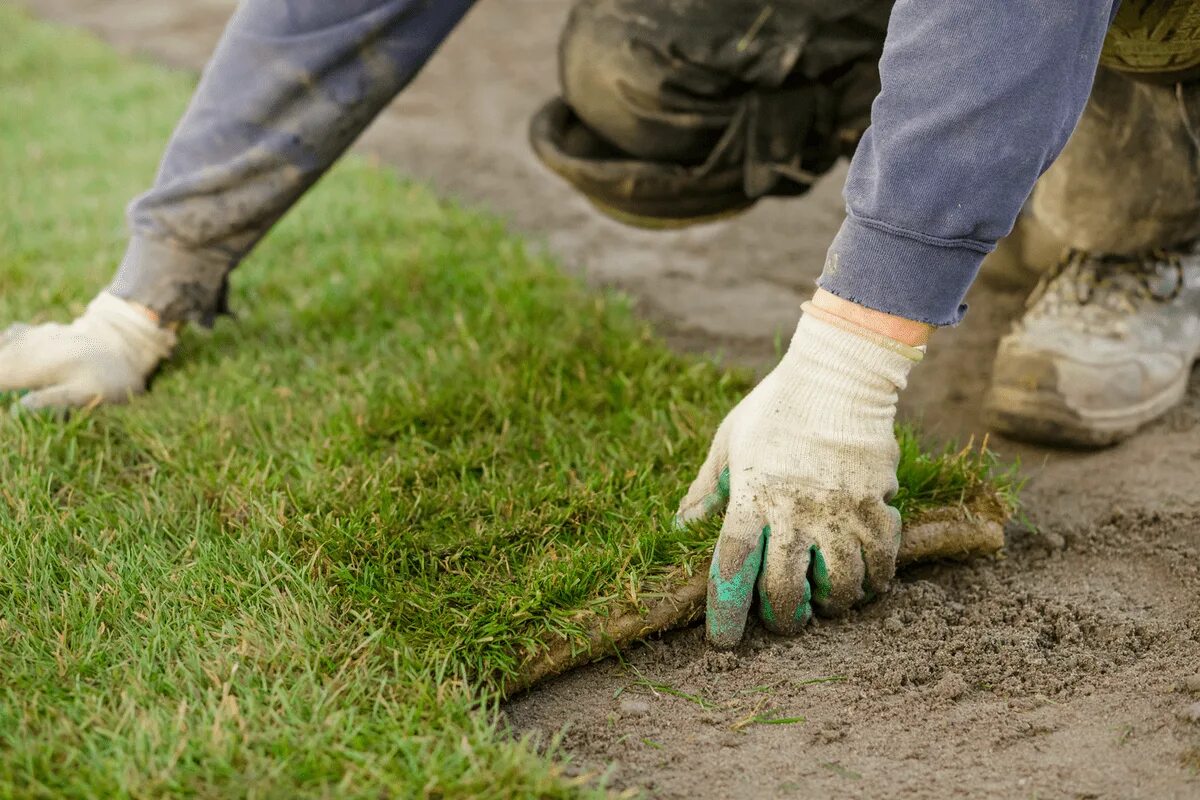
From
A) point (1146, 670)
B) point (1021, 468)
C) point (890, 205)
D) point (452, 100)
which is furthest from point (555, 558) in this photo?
point (452, 100)

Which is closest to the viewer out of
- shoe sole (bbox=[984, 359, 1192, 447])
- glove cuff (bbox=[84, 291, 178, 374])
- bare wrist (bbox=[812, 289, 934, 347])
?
bare wrist (bbox=[812, 289, 934, 347])

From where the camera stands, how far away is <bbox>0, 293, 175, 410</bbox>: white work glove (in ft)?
6.37

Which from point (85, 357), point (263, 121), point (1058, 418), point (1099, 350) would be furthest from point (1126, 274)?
point (85, 357)

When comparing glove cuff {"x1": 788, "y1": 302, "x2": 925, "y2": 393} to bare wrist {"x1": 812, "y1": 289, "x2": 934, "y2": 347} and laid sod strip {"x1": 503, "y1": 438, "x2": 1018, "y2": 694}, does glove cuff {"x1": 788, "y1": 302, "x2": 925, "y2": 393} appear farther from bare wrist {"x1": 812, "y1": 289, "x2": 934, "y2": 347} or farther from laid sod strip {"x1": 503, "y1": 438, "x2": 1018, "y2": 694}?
laid sod strip {"x1": 503, "y1": 438, "x2": 1018, "y2": 694}

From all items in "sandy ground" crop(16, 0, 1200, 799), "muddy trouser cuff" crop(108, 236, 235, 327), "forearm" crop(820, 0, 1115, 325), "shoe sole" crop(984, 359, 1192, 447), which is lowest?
"sandy ground" crop(16, 0, 1200, 799)

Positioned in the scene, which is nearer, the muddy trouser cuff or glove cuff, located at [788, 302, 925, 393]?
glove cuff, located at [788, 302, 925, 393]

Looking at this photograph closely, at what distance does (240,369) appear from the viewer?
2141mm

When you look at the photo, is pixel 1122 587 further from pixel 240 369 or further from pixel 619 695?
pixel 240 369

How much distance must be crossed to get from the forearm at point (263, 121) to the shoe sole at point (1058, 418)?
126cm

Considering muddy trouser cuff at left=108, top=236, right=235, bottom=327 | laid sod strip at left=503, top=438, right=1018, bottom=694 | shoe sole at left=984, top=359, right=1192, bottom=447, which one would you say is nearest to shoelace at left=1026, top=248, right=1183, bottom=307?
shoe sole at left=984, top=359, right=1192, bottom=447

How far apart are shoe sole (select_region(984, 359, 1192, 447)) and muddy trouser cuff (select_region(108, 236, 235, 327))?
1520mm

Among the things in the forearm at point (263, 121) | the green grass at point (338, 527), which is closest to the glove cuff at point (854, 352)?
the green grass at point (338, 527)

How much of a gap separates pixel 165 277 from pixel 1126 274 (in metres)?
1.87

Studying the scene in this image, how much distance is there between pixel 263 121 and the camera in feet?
6.46
